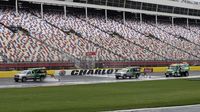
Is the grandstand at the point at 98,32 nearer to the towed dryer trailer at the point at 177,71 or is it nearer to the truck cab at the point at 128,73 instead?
the truck cab at the point at 128,73

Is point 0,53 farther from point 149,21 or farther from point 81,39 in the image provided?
point 149,21

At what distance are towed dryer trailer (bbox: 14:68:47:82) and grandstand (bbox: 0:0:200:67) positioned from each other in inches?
467

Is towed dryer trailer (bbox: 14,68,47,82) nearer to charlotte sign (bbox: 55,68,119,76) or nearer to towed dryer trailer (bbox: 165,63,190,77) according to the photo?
charlotte sign (bbox: 55,68,119,76)

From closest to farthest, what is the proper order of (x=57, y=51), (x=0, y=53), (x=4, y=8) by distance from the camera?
(x=0, y=53), (x=57, y=51), (x=4, y=8)

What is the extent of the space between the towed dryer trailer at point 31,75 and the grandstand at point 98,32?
38.9 ft

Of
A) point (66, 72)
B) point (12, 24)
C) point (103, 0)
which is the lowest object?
point (66, 72)

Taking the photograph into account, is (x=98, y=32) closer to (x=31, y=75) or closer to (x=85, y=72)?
(x=85, y=72)

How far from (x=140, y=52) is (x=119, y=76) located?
2850 centimetres

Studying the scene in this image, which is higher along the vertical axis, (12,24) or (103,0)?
(103,0)

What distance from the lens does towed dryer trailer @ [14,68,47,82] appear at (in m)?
50.8

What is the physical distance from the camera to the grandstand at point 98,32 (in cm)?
7106

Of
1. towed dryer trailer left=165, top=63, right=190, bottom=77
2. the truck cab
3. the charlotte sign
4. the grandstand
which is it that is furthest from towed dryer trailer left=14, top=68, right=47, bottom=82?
towed dryer trailer left=165, top=63, right=190, bottom=77

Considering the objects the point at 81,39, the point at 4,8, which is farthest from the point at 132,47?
the point at 4,8

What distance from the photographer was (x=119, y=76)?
5675 centimetres
